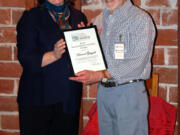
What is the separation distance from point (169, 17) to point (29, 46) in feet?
2.88

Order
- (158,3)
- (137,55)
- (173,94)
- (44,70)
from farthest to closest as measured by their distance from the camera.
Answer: (173,94) → (158,3) → (44,70) → (137,55)

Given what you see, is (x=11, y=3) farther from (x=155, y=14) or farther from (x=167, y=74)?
(x=167, y=74)

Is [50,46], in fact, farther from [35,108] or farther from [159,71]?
[159,71]

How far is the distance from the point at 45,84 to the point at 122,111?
1.33ft

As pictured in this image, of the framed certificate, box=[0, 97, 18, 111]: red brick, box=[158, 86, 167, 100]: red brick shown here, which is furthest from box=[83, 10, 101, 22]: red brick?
box=[0, 97, 18, 111]: red brick

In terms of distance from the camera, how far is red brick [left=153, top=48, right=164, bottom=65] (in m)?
1.59

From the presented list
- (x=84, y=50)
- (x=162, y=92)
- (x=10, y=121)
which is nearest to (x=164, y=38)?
(x=162, y=92)

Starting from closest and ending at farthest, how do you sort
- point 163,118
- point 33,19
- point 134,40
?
point 134,40 → point 33,19 → point 163,118

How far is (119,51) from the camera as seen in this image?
1.15m

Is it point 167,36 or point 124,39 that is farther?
point 167,36

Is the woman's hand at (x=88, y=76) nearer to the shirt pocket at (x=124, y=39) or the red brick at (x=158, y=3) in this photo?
the shirt pocket at (x=124, y=39)

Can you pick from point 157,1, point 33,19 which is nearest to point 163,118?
point 157,1

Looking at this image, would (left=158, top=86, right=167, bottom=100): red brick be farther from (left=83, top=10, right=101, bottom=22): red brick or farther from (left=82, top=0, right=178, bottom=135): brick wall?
(left=83, top=10, right=101, bottom=22): red brick

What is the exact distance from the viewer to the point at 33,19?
1.25 meters
